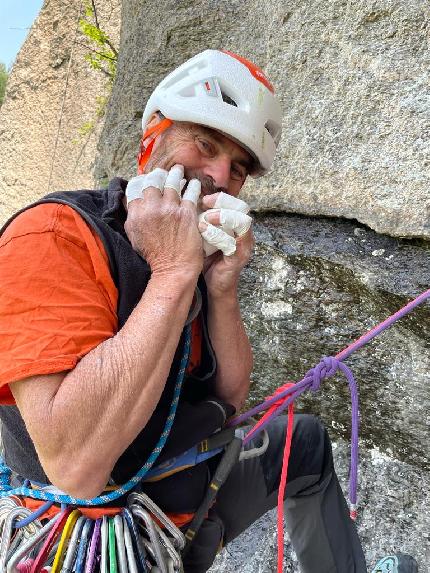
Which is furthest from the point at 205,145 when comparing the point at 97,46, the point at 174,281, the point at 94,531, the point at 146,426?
the point at 97,46

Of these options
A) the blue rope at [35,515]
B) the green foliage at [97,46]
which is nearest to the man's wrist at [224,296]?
the blue rope at [35,515]

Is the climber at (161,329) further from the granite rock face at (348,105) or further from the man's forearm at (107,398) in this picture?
the granite rock face at (348,105)

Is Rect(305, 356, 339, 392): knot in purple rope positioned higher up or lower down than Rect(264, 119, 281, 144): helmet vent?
lower down

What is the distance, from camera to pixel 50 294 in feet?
4.29

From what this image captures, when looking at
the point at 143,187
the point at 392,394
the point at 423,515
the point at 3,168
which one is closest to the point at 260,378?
the point at 392,394

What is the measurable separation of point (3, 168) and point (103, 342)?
7302 mm

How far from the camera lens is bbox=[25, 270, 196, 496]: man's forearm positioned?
123 cm

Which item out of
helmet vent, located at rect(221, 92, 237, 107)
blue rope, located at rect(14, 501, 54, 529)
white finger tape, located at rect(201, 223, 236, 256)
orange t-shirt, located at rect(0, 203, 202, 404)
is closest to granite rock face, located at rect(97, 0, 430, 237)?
helmet vent, located at rect(221, 92, 237, 107)

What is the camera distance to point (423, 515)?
2463 millimetres

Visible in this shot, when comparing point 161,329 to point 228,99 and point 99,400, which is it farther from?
point 228,99

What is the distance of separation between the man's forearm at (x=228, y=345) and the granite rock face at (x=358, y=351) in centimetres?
82

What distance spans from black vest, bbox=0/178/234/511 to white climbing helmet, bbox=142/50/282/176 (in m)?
0.33

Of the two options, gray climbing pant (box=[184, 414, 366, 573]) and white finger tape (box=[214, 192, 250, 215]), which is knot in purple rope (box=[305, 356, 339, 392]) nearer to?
gray climbing pant (box=[184, 414, 366, 573])

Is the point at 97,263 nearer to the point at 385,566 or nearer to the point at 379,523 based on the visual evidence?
the point at 385,566
